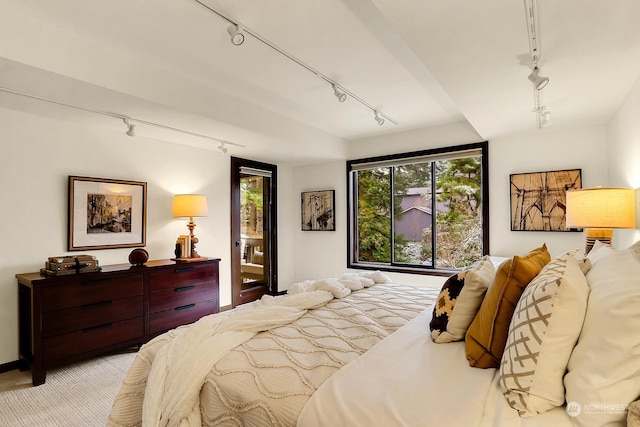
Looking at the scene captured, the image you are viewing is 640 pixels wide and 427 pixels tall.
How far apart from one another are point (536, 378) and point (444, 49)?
1768 millimetres

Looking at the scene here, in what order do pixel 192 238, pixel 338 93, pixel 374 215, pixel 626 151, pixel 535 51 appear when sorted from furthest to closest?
1. pixel 374 215
2. pixel 192 238
3. pixel 338 93
4. pixel 626 151
5. pixel 535 51

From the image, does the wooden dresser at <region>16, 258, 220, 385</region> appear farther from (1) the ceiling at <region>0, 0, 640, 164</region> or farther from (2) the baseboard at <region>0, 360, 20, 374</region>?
(1) the ceiling at <region>0, 0, 640, 164</region>

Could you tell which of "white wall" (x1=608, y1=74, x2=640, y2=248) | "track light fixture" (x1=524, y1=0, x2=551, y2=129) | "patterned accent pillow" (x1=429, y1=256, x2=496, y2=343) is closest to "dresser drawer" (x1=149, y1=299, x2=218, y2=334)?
"patterned accent pillow" (x1=429, y1=256, x2=496, y2=343)

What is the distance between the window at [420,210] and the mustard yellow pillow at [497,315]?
3.01 metres

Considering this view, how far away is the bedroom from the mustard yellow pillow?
1260mm

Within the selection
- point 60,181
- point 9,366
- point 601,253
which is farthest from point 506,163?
point 9,366

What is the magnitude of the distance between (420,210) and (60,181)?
420 cm

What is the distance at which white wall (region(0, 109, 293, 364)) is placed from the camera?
2879 millimetres

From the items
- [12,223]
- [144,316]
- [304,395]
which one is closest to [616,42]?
[304,395]

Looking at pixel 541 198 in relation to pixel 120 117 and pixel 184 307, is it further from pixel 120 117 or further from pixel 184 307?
pixel 120 117

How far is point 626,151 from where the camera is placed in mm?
2707

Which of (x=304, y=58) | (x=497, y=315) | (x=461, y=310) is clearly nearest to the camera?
(x=497, y=315)

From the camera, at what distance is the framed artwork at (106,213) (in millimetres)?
3252

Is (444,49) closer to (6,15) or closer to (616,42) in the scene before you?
(616,42)
